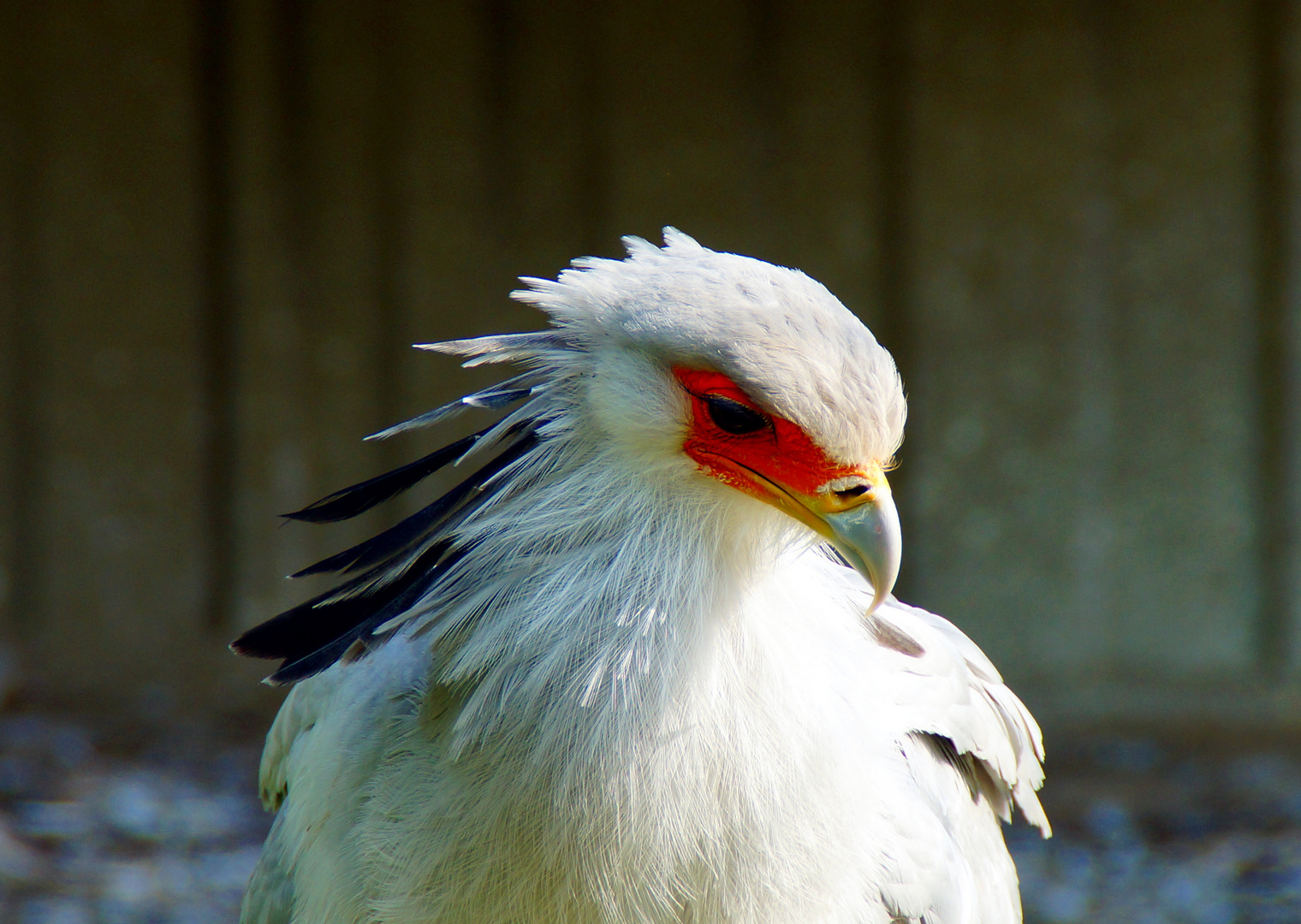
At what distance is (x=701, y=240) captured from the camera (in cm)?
523

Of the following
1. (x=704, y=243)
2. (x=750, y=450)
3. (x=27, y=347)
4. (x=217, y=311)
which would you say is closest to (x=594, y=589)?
(x=750, y=450)

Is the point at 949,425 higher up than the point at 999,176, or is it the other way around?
the point at 999,176

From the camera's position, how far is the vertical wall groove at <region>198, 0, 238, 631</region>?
5.22 m

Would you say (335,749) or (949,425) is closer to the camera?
(335,749)

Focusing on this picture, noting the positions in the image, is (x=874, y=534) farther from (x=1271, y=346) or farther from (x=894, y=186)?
(x=1271, y=346)

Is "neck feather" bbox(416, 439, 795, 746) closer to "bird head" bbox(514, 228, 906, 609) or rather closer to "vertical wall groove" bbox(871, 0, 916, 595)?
"bird head" bbox(514, 228, 906, 609)

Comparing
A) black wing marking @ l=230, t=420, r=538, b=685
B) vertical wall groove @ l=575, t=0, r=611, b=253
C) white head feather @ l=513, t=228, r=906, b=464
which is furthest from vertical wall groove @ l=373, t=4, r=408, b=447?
white head feather @ l=513, t=228, r=906, b=464

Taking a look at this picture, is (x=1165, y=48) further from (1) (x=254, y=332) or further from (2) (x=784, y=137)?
(1) (x=254, y=332)

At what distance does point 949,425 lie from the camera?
5.29 metres

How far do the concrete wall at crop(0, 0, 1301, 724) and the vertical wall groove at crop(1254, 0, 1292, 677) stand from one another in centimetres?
1

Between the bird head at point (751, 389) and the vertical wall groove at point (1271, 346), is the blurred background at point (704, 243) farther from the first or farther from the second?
the bird head at point (751, 389)

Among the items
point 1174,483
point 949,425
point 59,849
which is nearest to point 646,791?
point 59,849

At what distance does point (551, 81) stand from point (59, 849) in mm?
3425

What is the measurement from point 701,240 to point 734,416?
3594 millimetres
